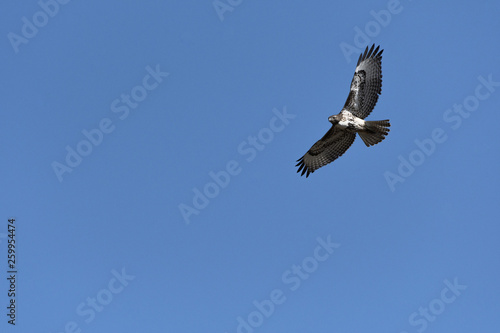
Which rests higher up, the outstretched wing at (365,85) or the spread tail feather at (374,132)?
the outstretched wing at (365,85)

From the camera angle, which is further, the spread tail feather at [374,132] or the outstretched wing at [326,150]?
the outstretched wing at [326,150]

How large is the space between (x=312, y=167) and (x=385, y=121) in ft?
11.0

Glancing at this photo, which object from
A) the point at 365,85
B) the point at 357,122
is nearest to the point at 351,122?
the point at 357,122

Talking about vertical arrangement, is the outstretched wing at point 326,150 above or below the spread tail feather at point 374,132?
above

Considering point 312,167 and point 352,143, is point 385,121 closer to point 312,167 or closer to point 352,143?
point 352,143

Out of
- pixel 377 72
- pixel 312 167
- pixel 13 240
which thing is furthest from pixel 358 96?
pixel 13 240

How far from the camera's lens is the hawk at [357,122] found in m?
19.7

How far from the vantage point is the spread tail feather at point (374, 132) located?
63.5 ft

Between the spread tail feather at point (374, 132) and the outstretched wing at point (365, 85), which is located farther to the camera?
the outstretched wing at point (365, 85)

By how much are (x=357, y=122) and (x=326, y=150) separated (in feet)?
6.43

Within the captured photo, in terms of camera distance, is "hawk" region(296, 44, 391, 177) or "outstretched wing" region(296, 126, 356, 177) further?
"outstretched wing" region(296, 126, 356, 177)

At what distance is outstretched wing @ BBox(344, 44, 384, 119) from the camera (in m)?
20.3

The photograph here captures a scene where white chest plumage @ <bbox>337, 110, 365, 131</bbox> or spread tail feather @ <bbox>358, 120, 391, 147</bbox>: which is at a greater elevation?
white chest plumage @ <bbox>337, 110, 365, 131</bbox>

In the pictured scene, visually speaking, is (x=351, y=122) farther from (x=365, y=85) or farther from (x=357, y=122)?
(x=365, y=85)
